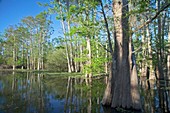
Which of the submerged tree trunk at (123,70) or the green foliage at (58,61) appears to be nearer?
the submerged tree trunk at (123,70)

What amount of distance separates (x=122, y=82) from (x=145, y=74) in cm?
1869

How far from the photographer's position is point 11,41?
1999 inches

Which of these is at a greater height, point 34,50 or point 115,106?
point 34,50

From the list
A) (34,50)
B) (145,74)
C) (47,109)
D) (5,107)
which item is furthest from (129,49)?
(34,50)

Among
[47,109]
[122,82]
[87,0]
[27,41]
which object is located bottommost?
[47,109]

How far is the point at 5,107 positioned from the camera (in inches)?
319

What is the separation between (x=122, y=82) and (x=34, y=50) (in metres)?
46.8

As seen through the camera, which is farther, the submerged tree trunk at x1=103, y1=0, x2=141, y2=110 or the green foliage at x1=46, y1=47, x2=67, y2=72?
the green foliage at x1=46, y1=47, x2=67, y2=72

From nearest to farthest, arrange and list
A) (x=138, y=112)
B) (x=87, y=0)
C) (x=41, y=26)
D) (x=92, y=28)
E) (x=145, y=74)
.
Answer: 1. (x=138, y=112)
2. (x=87, y=0)
3. (x=92, y=28)
4. (x=145, y=74)
5. (x=41, y=26)

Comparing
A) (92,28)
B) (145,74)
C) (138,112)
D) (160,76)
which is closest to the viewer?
(138,112)

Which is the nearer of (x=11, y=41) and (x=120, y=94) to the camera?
(x=120, y=94)

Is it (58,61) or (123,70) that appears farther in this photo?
(58,61)

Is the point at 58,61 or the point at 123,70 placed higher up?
the point at 58,61

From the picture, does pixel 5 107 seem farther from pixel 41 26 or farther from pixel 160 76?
pixel 41 26
